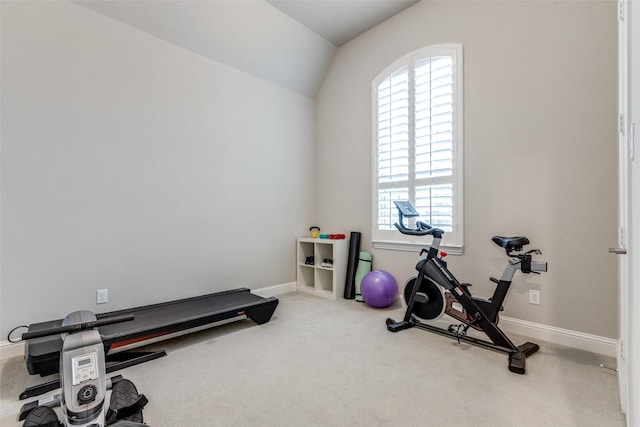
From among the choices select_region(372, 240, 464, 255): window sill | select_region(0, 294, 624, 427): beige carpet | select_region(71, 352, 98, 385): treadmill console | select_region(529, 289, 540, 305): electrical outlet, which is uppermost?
select_region(372, 240, 464, 255): window sill

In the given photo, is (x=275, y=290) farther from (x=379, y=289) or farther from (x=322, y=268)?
(x=379, y=289)

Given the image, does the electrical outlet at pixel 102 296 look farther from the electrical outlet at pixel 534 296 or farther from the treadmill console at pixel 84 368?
the electrical outlet at pixel 534 296

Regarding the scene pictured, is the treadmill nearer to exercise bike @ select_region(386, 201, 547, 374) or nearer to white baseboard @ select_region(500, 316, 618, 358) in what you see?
exercise bike @ select_region(386, 201, 547, 374)

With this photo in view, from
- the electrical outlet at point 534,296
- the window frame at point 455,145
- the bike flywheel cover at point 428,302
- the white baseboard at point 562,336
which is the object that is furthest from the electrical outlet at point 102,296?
the electrical outlet at point 534,296

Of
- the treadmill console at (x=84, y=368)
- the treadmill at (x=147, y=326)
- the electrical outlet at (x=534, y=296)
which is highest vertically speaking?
the treadmill console at (x=84, y=368)

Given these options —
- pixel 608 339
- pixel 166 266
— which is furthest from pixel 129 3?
pixel 608 339

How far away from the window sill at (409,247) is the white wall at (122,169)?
1480 mm

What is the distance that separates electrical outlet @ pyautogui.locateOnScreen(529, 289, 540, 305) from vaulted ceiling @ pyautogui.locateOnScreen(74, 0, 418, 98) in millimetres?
3317

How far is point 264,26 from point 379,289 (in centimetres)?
340

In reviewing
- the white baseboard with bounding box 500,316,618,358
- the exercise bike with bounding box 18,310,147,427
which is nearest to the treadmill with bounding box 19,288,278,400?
the exercise bike with bounding box 18,310,147,427

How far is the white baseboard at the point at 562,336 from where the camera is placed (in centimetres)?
227

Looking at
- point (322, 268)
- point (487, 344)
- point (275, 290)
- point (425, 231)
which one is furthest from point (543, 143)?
point (275, 290)

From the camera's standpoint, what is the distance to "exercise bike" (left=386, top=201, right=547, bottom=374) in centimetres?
227

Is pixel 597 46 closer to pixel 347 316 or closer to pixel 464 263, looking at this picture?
pixel 464 263
